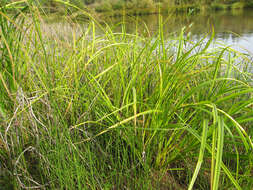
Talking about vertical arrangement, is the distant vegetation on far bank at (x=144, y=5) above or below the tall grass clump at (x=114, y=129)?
above

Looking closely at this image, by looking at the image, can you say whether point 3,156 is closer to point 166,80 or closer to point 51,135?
point 51,135

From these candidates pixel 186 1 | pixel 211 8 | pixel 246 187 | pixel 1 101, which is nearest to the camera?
pixel 246 187

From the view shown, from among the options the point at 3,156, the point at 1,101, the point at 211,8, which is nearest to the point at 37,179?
the point at 3,156

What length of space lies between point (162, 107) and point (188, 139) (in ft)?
0.67

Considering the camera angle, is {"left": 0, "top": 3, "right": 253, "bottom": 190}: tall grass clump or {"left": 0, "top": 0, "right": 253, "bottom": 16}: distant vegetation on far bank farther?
{"left": 0, "top": 0, "right": 253, "bottom": 16}: distant vegetation on far bank

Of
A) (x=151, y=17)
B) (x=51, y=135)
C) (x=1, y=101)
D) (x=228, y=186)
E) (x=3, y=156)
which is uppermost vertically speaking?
(x=151, y=17)

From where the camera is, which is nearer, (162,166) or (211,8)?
(162,166)

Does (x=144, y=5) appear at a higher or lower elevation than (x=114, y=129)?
higher

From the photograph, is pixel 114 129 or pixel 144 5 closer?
pixel 114 129

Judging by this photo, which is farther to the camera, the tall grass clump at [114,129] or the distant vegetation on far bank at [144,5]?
the distant vegetation on far bank at [144,5]

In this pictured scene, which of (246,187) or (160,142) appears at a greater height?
(160,142)

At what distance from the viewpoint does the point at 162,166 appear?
3.27ft

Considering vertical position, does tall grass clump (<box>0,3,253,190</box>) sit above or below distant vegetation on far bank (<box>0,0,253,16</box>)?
below

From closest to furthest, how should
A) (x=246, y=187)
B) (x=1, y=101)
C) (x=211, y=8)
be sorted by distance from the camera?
(x=246, y=187), (x=1, y=101), (x=211, y=8)
